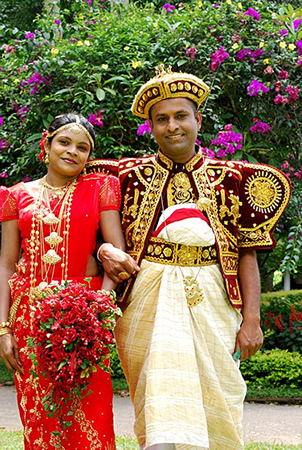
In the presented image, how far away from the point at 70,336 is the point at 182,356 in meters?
0.63

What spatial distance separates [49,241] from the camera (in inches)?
127

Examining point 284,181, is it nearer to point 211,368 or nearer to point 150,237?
point 150,237

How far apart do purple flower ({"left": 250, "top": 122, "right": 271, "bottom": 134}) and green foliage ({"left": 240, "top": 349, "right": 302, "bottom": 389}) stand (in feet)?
9.30

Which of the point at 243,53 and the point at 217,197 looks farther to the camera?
the point at 243,53

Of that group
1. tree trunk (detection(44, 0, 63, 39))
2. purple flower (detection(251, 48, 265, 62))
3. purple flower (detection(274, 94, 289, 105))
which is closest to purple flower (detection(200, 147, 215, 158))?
purple flower (detection(274, 94, 289, 105))

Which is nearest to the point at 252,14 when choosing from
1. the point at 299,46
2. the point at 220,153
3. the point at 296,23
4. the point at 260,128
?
the point at 296,23

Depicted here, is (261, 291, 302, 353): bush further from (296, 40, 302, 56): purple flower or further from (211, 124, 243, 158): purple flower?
(296, 40, 302, 56): purple flower

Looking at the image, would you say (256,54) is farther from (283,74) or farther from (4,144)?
(4,144)

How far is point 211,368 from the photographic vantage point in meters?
3.15

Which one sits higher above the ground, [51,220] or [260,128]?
[260,128]

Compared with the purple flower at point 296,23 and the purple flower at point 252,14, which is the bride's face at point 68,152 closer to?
the purple flower at point 252,14

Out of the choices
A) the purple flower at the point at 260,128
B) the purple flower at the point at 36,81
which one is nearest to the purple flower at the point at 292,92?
the purple flower at the point at 260,128

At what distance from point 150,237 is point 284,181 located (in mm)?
850

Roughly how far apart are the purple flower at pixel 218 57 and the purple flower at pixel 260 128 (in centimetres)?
72
